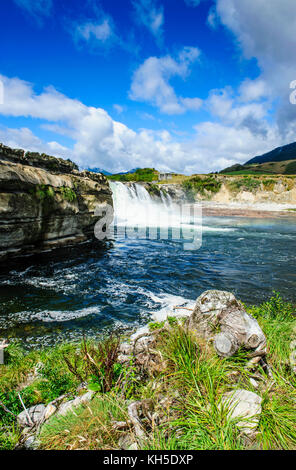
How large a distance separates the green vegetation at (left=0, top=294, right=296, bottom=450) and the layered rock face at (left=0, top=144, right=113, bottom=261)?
8476mm

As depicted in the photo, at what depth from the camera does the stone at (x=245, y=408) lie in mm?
2250

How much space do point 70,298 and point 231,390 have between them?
277 inches

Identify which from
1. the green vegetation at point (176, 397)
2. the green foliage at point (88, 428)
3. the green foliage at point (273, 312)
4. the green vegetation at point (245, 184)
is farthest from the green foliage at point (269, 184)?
the green foliage at point (88, 428)

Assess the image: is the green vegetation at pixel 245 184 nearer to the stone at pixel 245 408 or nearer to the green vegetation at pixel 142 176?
the green vegetation at pixel 142 176

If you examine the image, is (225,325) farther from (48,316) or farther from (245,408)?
(48,316)

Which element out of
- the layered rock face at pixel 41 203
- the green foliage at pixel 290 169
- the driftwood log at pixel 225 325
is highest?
the green foliage at pixel 290 169

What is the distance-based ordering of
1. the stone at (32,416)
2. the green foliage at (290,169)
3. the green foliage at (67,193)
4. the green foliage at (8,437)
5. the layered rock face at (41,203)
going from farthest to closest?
the green foliage at (290,169), the green foliage at (67,193), the layered rock face at (41,203), the stone at (32,416), the green foliage at (8,437)

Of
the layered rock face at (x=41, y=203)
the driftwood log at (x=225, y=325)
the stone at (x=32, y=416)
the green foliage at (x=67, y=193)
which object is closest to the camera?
the stone at (x=32, y=416)

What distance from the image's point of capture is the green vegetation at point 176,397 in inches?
86.2

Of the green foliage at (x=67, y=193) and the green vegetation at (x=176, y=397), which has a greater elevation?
the green foliage at (x=67, y=193)

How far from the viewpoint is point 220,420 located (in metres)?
2.27

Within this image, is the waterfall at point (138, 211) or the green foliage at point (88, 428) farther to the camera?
the waterfall at point (138, 211)

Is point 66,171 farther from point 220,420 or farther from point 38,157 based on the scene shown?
point 220,420

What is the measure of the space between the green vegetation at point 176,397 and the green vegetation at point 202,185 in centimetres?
6913
